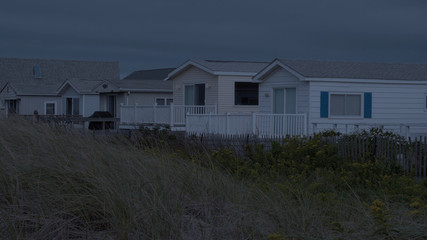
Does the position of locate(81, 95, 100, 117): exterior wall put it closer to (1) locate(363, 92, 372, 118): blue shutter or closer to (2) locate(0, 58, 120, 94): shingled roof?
(2) locate(0, 58, 120, 94): shingled roof

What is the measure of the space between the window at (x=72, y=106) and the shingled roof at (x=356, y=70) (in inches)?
836

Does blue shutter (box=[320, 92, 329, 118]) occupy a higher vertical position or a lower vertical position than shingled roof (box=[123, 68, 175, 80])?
lower

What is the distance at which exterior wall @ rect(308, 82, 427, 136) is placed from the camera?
20172mm

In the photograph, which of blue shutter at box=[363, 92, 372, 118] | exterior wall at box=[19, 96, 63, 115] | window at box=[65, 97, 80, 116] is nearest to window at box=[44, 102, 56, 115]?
exterior wall at box=[19, 96, 63, 115]

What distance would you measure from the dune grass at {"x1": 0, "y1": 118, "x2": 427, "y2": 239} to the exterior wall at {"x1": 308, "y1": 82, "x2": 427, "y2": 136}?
1285cm

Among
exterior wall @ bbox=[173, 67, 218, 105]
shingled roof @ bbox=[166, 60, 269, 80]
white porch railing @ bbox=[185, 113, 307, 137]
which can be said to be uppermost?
shingled roof @ bbox=[166, 60, 269, 80]

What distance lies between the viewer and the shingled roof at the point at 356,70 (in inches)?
802

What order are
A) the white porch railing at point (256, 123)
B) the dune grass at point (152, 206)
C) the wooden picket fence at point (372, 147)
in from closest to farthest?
the dune grass at point (152, 206) < the wooden picket fence at point (372, 147) < the white porch railing at point (256, 123)

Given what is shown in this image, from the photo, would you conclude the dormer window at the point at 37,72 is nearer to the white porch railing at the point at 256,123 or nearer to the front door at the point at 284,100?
the front door at the point at 284,100

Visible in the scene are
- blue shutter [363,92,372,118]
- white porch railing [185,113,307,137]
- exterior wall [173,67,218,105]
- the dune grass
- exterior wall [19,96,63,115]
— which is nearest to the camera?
the dune grass

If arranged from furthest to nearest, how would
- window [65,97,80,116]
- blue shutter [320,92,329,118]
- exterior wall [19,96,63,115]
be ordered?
exterior wall [19,96,63,115]
window [65,97,80,116]
blue shutter [320,92,329,118]

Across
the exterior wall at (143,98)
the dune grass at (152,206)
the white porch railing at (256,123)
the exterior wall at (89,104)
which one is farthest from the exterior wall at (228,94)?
the dune grass at (152,206)

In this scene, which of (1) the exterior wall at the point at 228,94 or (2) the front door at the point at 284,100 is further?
(1) the exterior wall at the point at 228,94

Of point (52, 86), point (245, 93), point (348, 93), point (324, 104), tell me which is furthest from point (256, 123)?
point (52, 86)
